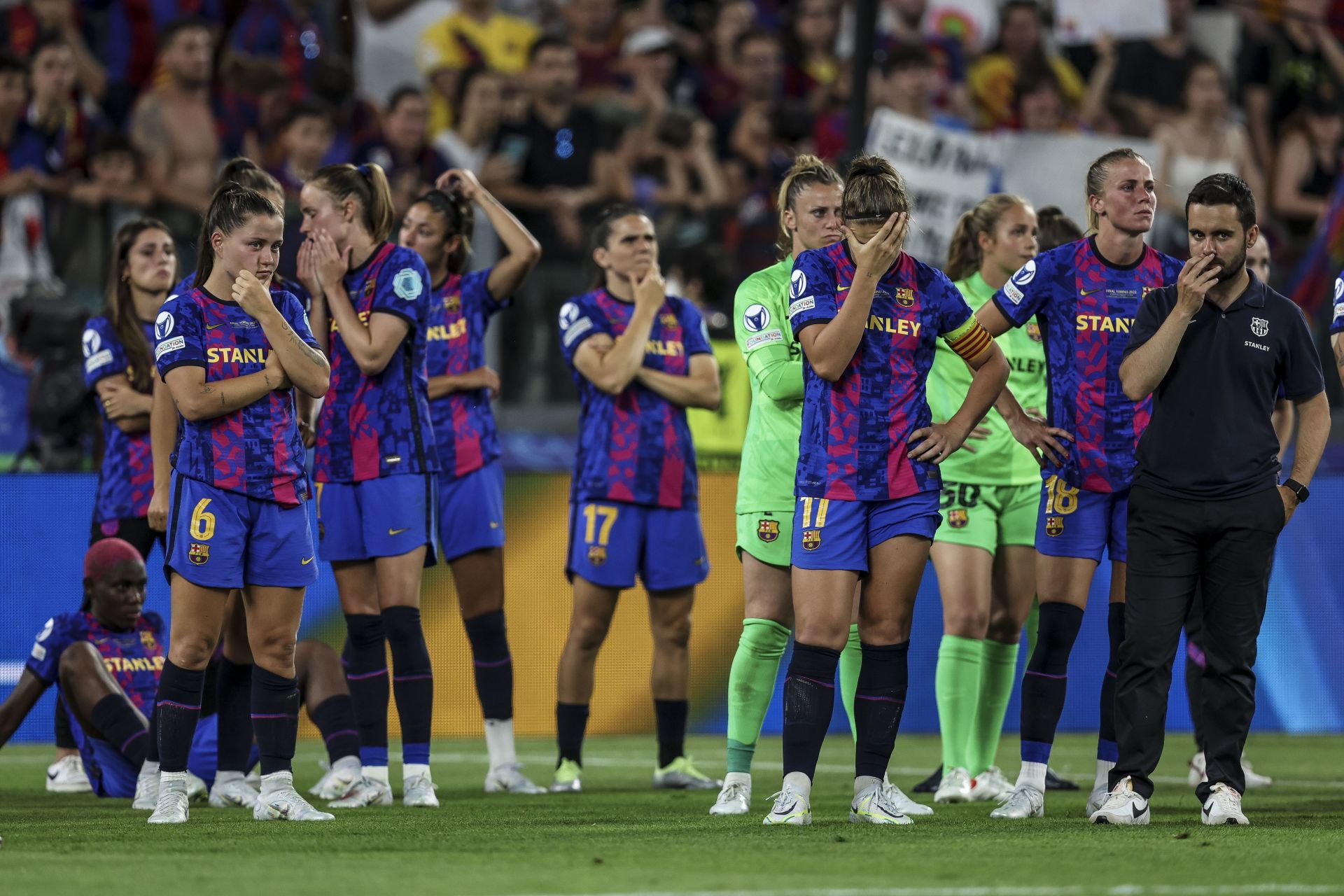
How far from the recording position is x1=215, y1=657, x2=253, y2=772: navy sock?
23.9 feet

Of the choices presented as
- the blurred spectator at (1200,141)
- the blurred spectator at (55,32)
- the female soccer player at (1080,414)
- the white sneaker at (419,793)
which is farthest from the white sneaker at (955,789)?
the blurred spectator at (55,32)

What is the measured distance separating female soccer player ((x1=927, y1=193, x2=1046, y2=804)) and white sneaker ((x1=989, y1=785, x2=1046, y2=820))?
0.81 metres

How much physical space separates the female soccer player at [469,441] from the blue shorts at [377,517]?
78 centimetres

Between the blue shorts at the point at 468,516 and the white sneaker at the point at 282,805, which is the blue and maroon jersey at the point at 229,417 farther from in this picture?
the blue shorts at the point at 468,516

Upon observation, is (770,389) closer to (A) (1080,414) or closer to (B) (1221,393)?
(A) (1080,414)

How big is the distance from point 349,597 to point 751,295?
205 centimetres

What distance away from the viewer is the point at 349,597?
7.46 meters

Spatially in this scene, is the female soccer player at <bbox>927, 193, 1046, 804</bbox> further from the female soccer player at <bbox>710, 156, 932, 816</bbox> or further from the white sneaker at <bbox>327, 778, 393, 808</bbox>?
the white sneaker at <bbox>327, 778, 393, 808</bbox>

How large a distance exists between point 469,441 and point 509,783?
5.03ft

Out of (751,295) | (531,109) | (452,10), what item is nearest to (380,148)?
(531,109)

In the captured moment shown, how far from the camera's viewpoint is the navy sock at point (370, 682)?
7.42 meters

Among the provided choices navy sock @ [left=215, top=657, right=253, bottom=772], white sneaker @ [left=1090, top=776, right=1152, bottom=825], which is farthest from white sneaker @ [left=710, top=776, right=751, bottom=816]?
navy sock @ [left=215, top=657, right=253, bottom=772]

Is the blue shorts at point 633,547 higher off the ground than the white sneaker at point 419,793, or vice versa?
the blue shorts at point 633,547

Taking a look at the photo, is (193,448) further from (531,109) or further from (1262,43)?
(1262,43)
